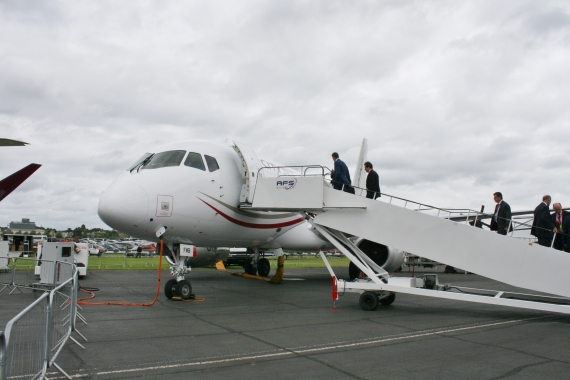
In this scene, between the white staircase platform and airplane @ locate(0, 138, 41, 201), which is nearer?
airplane @ locate(0, 138, 41, 201)

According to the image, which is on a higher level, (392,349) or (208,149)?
(208,149)

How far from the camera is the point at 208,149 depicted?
513 inches

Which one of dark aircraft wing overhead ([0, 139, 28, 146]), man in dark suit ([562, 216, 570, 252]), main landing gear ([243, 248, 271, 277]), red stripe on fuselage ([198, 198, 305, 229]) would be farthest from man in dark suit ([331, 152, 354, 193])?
dark aircraft wing overhead ([0, 139, 28, 146])

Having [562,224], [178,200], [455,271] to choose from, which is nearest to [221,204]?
[178,200]

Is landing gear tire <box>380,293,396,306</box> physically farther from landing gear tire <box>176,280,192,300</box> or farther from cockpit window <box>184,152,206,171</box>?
cockpit window <box>184,152,206,171</box>

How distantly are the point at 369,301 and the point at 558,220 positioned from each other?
17.5 feet

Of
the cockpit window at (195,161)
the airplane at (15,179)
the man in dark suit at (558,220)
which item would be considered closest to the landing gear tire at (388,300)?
the man in dark suit at (558,220)

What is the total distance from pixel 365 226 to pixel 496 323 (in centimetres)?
352

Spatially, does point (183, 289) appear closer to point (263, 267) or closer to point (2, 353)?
point (2, 353)

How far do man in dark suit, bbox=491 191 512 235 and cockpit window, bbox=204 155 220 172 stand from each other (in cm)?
726

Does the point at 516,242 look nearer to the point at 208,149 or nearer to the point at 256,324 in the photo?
the point at 256,324

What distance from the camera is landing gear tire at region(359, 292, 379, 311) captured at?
36.0 ft

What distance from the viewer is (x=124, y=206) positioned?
35.2 ft

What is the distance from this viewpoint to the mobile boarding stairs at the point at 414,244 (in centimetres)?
1002
